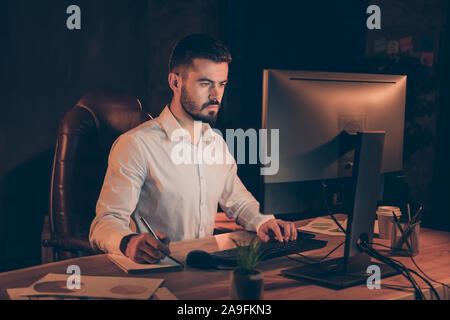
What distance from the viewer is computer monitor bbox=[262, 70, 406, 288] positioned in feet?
3.72

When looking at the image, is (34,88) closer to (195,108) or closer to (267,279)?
(195,108)

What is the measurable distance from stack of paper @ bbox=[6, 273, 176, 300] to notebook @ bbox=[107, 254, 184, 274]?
0.06 m

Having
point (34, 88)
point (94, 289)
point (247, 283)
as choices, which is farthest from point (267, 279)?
point (34, 88)

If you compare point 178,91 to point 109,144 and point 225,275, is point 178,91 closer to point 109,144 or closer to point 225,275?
point 109,144

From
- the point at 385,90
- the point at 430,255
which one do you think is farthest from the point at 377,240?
the point at 385,90

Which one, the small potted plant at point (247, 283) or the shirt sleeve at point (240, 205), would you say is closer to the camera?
the small potted plant at point (247, 283)

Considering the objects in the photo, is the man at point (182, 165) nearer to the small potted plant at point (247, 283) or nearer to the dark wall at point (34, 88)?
the small potted plant at point (247, 283)

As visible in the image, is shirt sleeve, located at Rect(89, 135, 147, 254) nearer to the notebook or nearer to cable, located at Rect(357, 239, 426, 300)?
the notebook

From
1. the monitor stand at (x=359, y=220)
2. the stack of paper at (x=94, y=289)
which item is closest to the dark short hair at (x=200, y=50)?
the monitor stand at (x=359, y=220)

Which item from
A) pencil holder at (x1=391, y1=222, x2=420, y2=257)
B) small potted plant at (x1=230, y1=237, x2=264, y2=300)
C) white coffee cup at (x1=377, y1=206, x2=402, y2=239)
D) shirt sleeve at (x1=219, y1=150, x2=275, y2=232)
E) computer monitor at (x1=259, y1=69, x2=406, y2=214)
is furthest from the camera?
shirt sleeve at (x1=219, y1=150, x2=275, y2=232)

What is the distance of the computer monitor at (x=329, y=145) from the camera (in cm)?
113

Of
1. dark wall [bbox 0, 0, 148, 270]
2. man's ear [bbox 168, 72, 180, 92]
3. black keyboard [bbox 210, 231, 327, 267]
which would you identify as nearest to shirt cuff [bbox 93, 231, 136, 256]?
black keyboard [bbox 210, 231, 327, 267]

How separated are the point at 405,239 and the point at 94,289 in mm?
910
